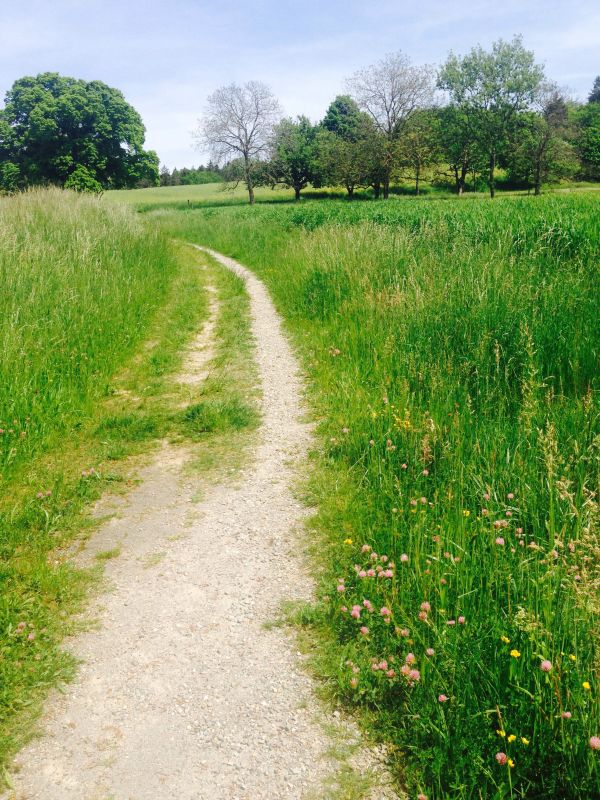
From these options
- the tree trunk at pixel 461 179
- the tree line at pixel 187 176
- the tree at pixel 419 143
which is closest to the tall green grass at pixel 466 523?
the tree at pixel 419 143

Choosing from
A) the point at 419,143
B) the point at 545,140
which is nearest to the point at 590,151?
the point at 545,140

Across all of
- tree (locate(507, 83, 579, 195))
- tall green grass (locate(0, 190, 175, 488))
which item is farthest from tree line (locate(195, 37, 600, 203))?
tall green grass (locate(0, 190, 175, 488))

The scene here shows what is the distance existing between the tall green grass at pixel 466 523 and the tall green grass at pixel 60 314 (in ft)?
10.0

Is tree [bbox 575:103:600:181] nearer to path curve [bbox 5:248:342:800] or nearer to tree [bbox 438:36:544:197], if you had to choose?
tree [bbox 438:36:544:197]

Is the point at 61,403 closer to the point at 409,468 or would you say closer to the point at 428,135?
the point at 409,468

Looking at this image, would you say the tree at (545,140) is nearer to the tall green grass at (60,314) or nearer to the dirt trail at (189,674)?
the tall green grass at (60,314)

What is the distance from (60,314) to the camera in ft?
26.2

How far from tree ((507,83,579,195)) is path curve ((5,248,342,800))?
193 feet

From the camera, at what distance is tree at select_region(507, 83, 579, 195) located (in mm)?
53594

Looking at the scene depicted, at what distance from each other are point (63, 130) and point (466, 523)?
59.5 m

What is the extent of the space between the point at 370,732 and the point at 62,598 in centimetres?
223

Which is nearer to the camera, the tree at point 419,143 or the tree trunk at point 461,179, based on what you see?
the tree at point 419,143

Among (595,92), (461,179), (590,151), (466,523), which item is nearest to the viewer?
(466,523)

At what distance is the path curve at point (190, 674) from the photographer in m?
2.46
